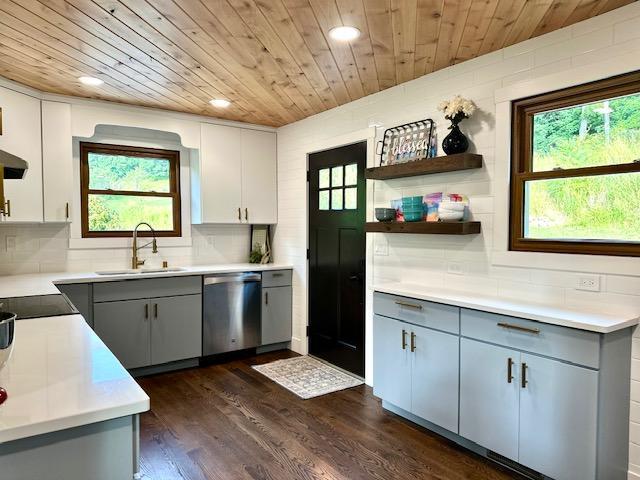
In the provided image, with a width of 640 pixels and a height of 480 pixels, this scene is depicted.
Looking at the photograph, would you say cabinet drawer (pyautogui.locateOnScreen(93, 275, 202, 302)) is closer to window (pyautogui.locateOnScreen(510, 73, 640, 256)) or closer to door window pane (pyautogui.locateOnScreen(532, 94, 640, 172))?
window (pyautogui.locateOnScreen(510, 73, 640, 256))

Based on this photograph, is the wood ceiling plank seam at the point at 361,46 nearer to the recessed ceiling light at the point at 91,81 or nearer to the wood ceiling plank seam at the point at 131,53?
the wood ceiling plank seam at the point at 131,53

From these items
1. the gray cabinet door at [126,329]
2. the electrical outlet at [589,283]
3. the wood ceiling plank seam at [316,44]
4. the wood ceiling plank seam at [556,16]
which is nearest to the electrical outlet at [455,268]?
the electrical outlet at [589,283]

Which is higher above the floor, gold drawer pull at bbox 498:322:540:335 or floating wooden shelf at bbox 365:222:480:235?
floating wooden shelf at bbox 365:222:480:235

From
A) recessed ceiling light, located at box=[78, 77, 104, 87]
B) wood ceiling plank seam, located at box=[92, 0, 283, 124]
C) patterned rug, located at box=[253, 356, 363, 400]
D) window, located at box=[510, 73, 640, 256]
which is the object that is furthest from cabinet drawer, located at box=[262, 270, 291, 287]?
window, located at box=[510, 73, 640, 256]

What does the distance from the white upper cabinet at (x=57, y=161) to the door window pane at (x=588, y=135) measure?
3.59 m

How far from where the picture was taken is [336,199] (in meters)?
4.10

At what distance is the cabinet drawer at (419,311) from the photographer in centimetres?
264

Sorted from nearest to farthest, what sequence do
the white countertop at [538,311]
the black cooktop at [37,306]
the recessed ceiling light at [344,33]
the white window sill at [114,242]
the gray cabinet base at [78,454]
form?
the gray cabinet base at [78,454] < the white countertop at [538,311] < the black cooktop at [37,306] < the recessed ceiling light at [344,33] < the white window sill at [114,242]

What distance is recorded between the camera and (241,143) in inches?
183

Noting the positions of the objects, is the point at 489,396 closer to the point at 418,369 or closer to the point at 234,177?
the point at 418,369

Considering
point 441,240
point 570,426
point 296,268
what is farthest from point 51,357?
point 296,268

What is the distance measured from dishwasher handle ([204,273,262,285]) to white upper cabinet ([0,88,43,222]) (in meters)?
1.47

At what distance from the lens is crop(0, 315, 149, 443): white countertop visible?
99 centimetres

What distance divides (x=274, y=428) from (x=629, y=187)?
2518 millimetres
